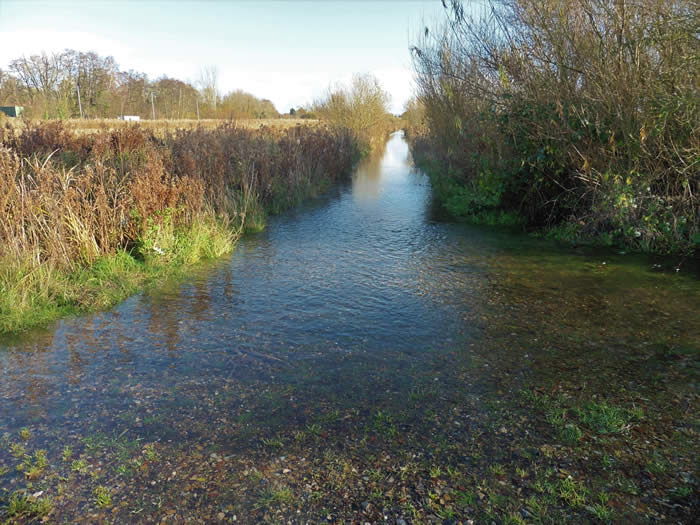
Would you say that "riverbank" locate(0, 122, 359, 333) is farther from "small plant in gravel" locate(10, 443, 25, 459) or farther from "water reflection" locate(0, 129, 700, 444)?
"small plant in gravel" locate(10, 443, 25, 459)

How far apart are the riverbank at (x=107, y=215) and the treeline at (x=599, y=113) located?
21.5ft

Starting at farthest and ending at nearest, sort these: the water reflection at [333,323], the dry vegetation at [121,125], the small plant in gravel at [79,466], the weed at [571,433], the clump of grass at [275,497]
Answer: the dry vegetation at [121,125], the water reflection at [333,323], the weed at [571,433], the small plant in gravel at [79,466], the clump of grass at [275,497]

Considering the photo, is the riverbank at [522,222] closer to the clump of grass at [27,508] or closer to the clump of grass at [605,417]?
the clump of grass at [605,417]

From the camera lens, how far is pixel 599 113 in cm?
948

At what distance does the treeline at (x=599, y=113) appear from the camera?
819cm

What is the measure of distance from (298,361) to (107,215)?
16.4ft

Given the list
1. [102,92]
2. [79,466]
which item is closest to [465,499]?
[79,466]

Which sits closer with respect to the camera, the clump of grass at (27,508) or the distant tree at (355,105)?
the clump of grass at (27,508)

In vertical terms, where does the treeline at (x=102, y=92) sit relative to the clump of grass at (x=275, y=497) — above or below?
above

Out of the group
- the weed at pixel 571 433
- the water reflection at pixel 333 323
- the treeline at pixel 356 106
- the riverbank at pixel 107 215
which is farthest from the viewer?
the treeline at pixel 356 106

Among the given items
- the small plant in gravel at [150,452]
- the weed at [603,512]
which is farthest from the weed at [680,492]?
the small plant in gravel at [150,452]

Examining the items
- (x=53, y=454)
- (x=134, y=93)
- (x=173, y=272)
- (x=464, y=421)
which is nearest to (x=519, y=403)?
(x=464, y=421)

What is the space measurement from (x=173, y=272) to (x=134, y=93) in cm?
6206

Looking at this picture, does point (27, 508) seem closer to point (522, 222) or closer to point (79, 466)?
point (79, 466)
